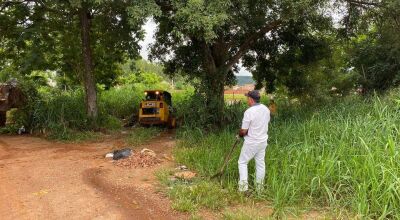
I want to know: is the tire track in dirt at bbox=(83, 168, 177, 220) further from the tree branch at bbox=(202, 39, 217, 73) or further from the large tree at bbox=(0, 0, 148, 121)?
the tree branch at bbox=(202, 39, 217, 73)

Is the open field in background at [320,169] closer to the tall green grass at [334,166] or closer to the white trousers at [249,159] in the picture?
the tall green grass at [334,166]

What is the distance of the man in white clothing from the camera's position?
6.21 metres

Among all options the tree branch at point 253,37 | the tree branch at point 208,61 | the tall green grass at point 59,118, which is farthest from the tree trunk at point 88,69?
the tree branch at point 253,37

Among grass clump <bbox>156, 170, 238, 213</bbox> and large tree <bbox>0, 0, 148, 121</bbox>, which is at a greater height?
large tree <bbox>0, 0, 148, 121</bbox>

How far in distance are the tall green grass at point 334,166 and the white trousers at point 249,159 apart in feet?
0.61

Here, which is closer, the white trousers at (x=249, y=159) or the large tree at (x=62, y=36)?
the white trousers at (x=249, y=159)

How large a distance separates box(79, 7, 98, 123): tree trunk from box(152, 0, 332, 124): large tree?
228 cm

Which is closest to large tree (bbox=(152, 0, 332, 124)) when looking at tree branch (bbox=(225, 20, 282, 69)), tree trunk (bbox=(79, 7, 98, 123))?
tree branch (bbox=(225, 20, 282, 69))

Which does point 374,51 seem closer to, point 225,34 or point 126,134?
point 225,34

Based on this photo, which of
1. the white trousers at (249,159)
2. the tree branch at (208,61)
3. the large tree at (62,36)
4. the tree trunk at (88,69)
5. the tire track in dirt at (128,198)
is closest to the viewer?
the tire track in dirt at (128,198)

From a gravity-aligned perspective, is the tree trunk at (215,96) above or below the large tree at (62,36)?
below

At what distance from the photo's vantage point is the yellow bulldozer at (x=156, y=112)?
44.6 feet

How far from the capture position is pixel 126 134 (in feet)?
41.3

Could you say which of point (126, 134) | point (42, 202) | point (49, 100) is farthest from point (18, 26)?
point (42, 202)
